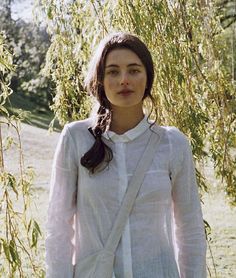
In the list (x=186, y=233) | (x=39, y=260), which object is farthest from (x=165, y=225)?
(x=39, y=260)

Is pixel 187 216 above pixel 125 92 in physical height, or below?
below

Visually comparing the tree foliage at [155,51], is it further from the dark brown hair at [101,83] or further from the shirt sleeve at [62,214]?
the shirt sleeve at [62,214]

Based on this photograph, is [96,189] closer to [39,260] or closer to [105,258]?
[105,258]

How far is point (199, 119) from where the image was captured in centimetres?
280

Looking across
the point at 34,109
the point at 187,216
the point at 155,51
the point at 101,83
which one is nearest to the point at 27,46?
the point at 34,109

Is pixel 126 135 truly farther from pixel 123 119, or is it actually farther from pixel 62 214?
pixel 62 214

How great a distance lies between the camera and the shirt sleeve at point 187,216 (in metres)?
1.48

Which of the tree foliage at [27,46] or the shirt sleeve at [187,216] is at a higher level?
the tree foliage at [27,46]

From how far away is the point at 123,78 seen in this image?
1.45 metres

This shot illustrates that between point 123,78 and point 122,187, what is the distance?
0.27 meters

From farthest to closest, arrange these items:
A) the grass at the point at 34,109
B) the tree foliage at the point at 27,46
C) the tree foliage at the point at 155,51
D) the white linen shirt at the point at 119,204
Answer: the tree foliage at the point at 27,46 → the grass at the point at 34,109 → the tree foliage at the point at 155,51 → the white linen shirt at the point at 119,204

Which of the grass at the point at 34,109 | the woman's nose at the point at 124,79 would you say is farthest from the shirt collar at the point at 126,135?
the grass at the point at 34,109

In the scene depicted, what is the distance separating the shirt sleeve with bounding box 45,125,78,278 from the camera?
4.60ft

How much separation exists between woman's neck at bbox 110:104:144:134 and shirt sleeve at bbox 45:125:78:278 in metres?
0.13
